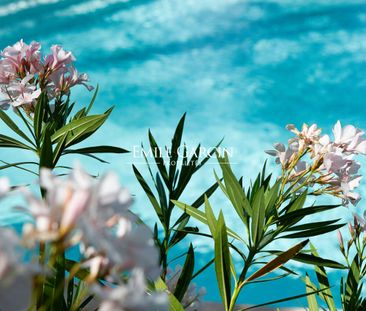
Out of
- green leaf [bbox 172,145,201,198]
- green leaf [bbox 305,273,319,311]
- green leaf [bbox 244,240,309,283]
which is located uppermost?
green leaf [bbox 172,145,201,198]

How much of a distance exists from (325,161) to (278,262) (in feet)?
1.05

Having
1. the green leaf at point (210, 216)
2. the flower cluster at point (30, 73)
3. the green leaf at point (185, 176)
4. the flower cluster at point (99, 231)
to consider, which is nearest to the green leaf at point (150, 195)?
the green leaf at point (185, 176)

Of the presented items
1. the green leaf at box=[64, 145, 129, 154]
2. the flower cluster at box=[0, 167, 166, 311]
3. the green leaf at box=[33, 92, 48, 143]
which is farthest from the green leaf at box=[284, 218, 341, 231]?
the flower cluster at box=[0, 167, 166, 311]

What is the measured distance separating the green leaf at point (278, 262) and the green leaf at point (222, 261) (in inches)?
2.6

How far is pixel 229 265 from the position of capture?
149cm

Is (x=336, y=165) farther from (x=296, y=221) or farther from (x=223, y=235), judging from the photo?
(x=223, y=235)

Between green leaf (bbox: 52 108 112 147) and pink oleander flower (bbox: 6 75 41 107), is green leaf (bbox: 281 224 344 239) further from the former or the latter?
pink oleander flower (bbox: 6 75 41 107)

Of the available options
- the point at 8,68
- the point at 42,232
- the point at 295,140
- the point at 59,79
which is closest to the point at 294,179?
the point at 295,140

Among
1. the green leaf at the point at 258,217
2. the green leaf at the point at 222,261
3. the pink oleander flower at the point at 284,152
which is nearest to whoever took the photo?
the green leaf at the point at 222,261

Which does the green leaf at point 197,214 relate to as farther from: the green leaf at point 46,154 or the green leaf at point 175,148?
the green leaf at point 46,154

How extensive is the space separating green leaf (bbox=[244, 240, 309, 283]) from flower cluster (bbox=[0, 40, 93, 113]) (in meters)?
0.94

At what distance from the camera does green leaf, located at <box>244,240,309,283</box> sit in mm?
1419

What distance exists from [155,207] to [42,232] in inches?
58.4

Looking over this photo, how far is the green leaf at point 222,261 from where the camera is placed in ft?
4.65
